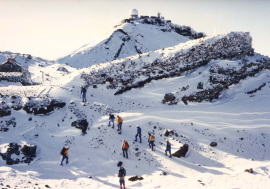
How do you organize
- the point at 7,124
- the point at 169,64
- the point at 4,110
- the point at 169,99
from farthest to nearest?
the point at 169,64 < the point at 169,99 < the point at 4,110 < the point at 7,124

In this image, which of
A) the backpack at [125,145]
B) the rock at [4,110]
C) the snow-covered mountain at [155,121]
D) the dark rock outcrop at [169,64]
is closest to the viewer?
the snow-covered mountain at [155,121]

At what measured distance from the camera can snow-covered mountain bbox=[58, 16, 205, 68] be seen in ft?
306

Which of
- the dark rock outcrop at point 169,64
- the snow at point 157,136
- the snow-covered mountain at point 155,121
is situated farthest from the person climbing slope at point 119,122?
the dark rock outcrop at point 169,64

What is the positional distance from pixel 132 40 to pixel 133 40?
33 cm

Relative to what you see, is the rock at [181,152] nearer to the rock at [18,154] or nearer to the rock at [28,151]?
the rock at [28,151]

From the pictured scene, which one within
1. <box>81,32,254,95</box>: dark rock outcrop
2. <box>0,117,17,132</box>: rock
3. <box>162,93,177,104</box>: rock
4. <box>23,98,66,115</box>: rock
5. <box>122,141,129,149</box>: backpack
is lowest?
<box>122,141,129,149</box>: backpack

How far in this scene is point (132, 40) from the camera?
98.1 m

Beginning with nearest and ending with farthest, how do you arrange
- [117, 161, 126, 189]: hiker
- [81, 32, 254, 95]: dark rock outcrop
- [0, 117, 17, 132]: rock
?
[117, 161, 126, 189]: hiker < [0, 117, 17, 132]: rock < [81, 32, 254, 95]: dark rock outcrop

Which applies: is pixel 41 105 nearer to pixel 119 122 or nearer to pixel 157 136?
pixel 119 122

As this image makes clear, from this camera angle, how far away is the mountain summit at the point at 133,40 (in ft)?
306

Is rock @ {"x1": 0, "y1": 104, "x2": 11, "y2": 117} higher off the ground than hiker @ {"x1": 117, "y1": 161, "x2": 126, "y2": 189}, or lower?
higher

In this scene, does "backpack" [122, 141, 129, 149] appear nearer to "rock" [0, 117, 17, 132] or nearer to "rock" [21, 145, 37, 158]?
"rock" [21, 145, 37, 158]

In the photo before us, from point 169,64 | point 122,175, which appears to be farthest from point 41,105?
point 122,175

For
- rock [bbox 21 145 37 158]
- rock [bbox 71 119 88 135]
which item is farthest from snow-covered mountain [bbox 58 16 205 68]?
rock [bbox 21 145 37 158]
